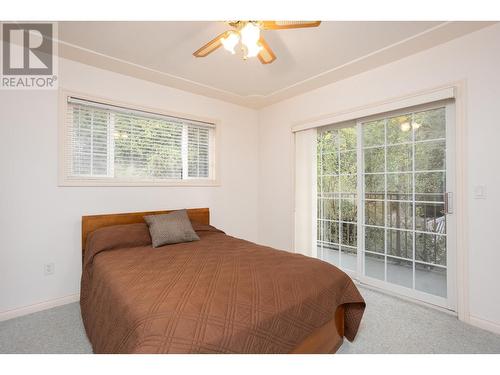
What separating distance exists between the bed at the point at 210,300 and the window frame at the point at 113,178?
61cm

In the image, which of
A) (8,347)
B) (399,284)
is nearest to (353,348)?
(399,284)

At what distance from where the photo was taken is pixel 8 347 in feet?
6.02

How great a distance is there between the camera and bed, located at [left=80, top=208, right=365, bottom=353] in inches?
44.8

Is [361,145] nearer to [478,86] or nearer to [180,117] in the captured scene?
[478,86]

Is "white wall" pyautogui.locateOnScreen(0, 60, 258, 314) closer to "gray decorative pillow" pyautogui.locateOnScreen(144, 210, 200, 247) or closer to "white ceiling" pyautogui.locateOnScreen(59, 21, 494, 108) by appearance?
"white ceiling" pyautogui.locateOnScreen(59, 21, 494, 108)

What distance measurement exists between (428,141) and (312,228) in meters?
1.69

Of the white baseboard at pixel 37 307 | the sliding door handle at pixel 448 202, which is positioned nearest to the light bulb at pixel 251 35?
the sliding door handle at pixel 448 202

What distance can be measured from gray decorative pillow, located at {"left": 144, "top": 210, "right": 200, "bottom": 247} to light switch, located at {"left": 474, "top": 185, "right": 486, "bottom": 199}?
259 centimetres

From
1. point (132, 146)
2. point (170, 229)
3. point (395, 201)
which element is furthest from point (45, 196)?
point (395, 201)

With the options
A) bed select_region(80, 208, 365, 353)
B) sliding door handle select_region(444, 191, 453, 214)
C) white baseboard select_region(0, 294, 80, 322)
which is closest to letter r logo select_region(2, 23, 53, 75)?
bed select_region(80, 208, 365, 353)

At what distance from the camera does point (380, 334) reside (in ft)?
6.53

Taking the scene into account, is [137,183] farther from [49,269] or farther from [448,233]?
[448,233]

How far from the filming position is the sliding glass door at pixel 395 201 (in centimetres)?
242
